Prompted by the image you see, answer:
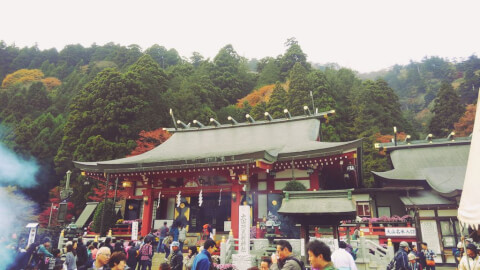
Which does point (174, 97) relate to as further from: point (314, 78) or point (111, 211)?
point (111, 211)

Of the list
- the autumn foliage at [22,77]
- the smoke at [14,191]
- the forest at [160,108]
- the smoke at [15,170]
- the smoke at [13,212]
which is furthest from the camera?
the autumn foliage at [22,77]

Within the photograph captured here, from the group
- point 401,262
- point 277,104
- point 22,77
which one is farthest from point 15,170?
point 401,262

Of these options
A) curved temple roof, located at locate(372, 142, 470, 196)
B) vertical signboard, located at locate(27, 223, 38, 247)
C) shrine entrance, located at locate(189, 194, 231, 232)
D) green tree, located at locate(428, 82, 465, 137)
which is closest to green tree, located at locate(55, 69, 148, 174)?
shrine entrance, located at locate(189, 194, 231, 232)

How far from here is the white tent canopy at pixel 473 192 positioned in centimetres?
387

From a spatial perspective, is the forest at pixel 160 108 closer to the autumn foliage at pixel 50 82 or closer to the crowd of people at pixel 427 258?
the autumn foliage at pixel 50 82

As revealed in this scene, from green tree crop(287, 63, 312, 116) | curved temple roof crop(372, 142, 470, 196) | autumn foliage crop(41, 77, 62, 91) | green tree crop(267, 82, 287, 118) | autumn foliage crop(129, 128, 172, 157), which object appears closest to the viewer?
curved temple roof crop(372, 142, 470, 196)

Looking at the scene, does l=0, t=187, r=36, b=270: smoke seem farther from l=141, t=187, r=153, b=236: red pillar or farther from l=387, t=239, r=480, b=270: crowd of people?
l=387, t=239, r=480, b=270: crowd of people

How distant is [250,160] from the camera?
45.5 feet

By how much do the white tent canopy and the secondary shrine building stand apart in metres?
9.63

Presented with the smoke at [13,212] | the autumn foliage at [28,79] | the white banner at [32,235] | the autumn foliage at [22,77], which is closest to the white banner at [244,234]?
the white banner at [32,235]

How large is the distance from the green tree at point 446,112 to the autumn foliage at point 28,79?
58.0 meters

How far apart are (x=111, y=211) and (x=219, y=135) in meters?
9.25

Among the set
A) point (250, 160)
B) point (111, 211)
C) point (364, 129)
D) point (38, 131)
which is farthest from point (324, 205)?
point (38, 131)

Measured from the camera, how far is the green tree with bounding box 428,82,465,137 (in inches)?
1320
